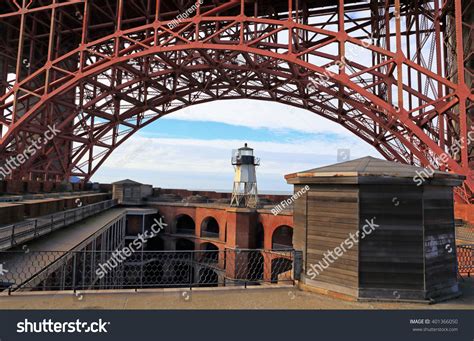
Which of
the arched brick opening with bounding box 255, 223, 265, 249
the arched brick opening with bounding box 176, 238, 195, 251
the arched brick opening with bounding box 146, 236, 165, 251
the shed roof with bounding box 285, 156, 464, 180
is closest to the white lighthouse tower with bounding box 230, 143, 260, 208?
the arched brick opening with bounding box 255, 223, 265, 249

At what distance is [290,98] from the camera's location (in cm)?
3328

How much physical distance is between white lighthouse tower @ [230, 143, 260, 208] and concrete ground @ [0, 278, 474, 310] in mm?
22250

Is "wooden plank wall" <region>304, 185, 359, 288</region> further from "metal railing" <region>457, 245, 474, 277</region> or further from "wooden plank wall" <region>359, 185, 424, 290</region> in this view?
"metal railing" <region>457, 245, 474, 277</region>

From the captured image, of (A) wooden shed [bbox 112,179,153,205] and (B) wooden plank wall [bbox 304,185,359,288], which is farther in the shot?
(A) wooden shed [bbox 112,179,153,205]

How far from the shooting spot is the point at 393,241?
19.1 feet

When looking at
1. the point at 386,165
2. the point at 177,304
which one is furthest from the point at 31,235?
the point at 386,165

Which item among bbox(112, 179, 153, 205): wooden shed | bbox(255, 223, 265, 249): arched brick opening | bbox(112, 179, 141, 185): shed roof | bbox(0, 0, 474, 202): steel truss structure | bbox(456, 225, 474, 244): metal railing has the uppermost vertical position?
bbox(0, 0, 474, 202): steel truss structure

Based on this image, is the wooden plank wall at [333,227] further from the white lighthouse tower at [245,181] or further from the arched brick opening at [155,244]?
the arched brick opening at [155,244]

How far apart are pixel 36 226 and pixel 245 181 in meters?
19.7

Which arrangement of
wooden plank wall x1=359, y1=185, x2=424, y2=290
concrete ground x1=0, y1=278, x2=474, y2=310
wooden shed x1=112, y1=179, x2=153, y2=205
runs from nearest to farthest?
concrete ground x1=0, y1=278, x2=474, y2=310 < wooden plank wall x1=359, y1=185, x2=424, y2=290 < wooden shed x1=112, y1=179, x2=153, y2=205

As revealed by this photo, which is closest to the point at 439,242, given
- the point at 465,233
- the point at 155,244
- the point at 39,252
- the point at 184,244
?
the point at 465,233

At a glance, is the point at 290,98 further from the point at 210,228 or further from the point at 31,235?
the point at 31,235

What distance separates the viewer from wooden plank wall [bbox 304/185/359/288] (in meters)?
5.95
